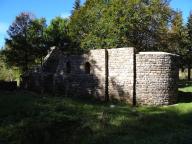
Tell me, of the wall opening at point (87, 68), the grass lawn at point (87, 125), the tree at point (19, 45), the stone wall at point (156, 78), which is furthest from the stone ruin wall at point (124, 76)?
the tree at point (19, 45)

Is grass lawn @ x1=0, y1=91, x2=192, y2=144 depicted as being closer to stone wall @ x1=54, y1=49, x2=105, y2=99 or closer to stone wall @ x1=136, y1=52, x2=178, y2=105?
stone wall @ x1=136, y1=52, x2=178, y2=105

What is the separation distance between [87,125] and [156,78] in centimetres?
776

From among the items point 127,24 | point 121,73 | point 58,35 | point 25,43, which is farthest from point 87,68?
point 58,35

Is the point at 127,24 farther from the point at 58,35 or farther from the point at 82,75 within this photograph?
the point at 58,35

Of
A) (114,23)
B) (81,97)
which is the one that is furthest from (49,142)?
(114,23)

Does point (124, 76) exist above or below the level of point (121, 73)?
below

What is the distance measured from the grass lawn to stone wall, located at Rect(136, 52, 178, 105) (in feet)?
6.97

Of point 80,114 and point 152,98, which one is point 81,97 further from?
point 80,114

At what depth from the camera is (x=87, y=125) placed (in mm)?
16125

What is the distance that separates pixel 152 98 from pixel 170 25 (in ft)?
67.1

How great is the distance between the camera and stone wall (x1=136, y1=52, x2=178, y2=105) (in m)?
22.7

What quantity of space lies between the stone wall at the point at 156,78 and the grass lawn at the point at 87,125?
2.13 m

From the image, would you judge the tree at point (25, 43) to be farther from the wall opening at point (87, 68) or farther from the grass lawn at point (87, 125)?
the grass lawn at point (87, 125)

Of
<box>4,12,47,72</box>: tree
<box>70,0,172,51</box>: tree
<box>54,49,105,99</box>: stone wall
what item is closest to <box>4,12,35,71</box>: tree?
<box>4,12,47,72</box>: tree
